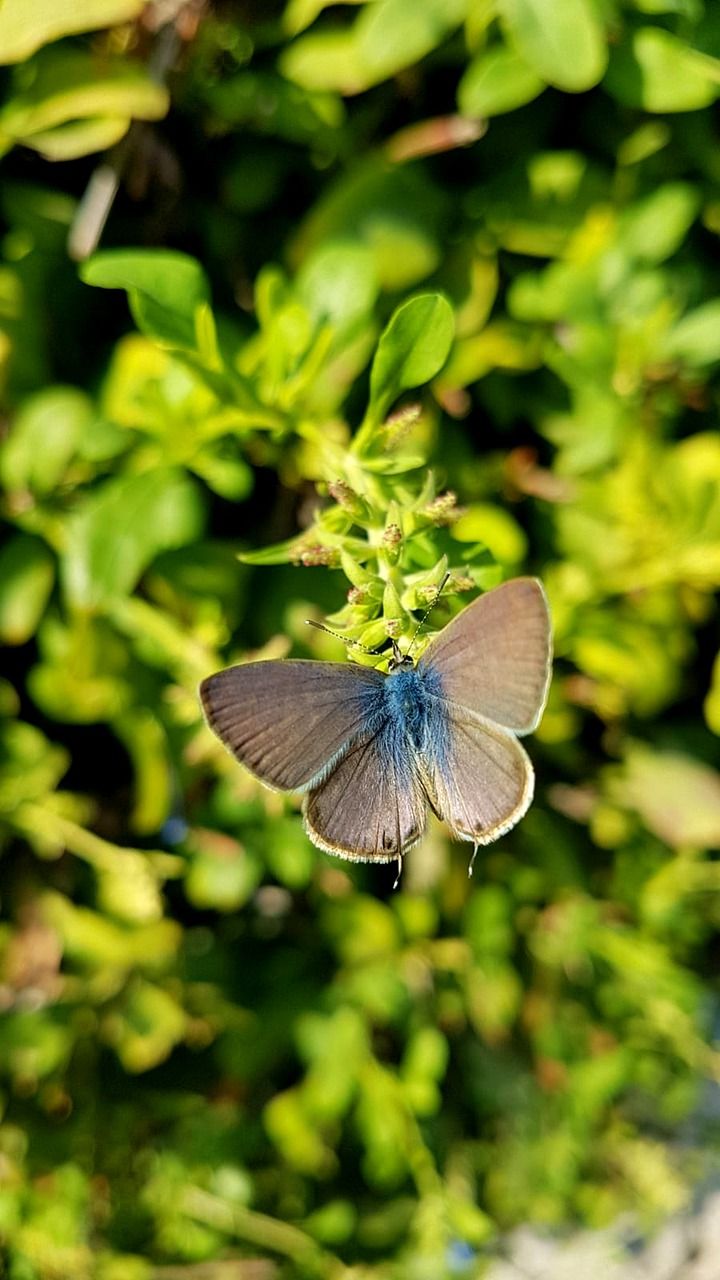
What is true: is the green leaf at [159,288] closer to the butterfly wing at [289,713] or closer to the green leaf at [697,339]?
the butterfly wing at [289,713]

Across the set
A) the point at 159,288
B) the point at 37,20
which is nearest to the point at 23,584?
the point at 159,288

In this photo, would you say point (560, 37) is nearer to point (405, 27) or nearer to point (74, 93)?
point (405, 27)

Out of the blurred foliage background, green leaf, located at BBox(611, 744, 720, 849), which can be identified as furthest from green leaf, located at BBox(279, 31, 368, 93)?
green leaf, located at BBox(611, 744, 720, 849)

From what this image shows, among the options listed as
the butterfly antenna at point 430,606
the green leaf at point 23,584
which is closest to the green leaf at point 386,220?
the green leaf at point 23,584

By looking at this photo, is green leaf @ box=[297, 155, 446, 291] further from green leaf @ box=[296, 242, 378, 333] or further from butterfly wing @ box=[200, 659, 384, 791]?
butterfly wing @ box=[200, 659, 384, 791]

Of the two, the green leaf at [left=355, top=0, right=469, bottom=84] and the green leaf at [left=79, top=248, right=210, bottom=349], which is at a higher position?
the green leaf at [left=355, top=0, right=469, bottom=84]

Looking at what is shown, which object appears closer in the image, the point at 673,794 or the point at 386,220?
the point at 386,220
